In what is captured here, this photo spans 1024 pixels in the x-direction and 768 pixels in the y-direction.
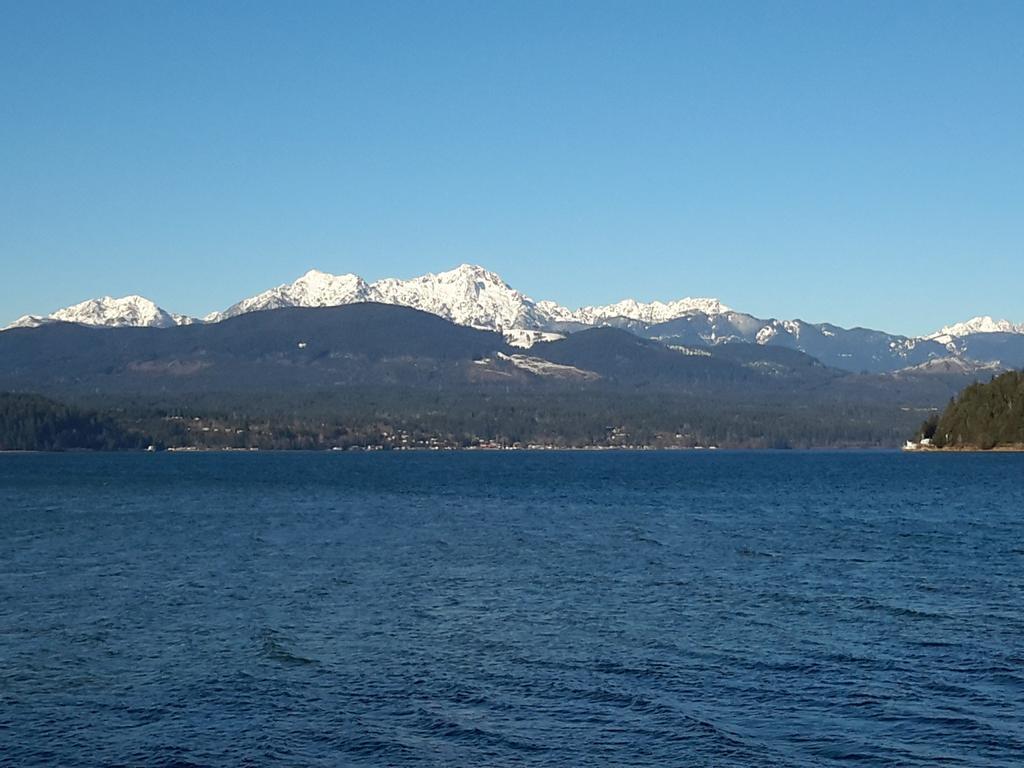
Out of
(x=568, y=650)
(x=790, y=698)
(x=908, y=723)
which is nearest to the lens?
(x=908, y=723)

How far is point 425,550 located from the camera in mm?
70375

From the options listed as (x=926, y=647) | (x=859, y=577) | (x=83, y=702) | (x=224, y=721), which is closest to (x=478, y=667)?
(x=224, y=721)

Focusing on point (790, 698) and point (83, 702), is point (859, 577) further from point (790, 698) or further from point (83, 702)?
point (83, 702)

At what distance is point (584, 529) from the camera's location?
8544cm

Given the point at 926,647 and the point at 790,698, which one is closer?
the point at 790,698

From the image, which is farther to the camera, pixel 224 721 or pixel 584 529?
pixel 584 529

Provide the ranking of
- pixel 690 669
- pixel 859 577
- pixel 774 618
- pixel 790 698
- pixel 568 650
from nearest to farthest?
pixel 790 698, pixel 690 669, pixel 568 650, pixel 774 618, pixel 859 577

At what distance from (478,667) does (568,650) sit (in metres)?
3.70

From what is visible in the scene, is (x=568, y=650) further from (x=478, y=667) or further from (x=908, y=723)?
(x=908, y=723)

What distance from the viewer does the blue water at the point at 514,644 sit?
100ft

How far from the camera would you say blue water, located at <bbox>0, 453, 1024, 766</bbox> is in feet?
100

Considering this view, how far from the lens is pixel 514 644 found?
41625 mm

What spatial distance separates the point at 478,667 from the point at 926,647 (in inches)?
544

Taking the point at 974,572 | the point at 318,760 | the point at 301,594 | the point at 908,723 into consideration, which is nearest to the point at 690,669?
the point at 908,723
